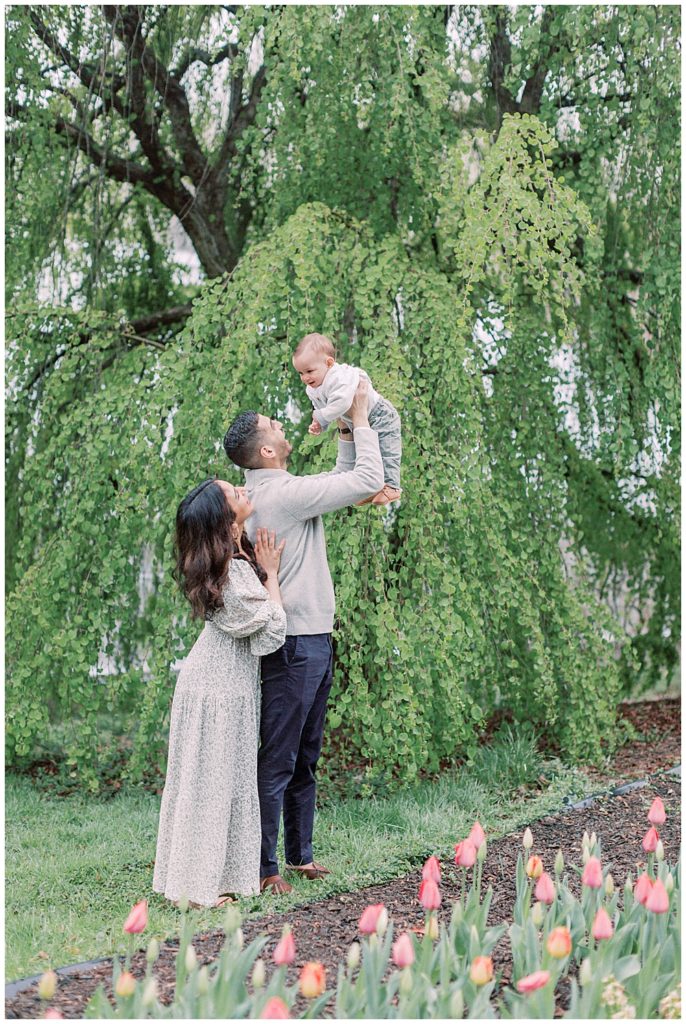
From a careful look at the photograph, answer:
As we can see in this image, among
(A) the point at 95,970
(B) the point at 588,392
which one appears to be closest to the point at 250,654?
(A) the point at 95,970

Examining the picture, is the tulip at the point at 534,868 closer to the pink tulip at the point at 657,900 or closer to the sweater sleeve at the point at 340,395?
the pink tulip at the point at 657,900

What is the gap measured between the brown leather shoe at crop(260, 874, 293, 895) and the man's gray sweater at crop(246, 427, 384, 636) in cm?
75

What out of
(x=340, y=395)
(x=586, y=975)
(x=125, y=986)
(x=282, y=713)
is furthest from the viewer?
(x=282, y=713)

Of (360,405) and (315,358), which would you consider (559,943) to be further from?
(315,358)

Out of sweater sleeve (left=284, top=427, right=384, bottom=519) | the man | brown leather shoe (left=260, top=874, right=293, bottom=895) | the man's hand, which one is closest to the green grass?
brown leather shoe (left=260, top=874, right=293, bottom=895)

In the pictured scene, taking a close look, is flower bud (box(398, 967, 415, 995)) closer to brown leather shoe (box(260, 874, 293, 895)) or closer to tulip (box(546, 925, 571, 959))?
tulip (box(546, 925, 571, 959))

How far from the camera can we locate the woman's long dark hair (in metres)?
2.85

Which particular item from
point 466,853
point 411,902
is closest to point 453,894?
point 411,902

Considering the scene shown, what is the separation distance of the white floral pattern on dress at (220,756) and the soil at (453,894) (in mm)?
199

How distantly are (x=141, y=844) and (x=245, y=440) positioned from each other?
5.76 ft

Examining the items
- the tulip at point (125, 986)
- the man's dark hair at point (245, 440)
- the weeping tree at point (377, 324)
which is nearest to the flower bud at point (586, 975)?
the tulip at point (125, 986)

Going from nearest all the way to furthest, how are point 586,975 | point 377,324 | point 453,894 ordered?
point 586,975
point 453,894
point 377,324

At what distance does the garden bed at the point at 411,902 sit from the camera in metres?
2.25

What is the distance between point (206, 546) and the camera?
2.85m
